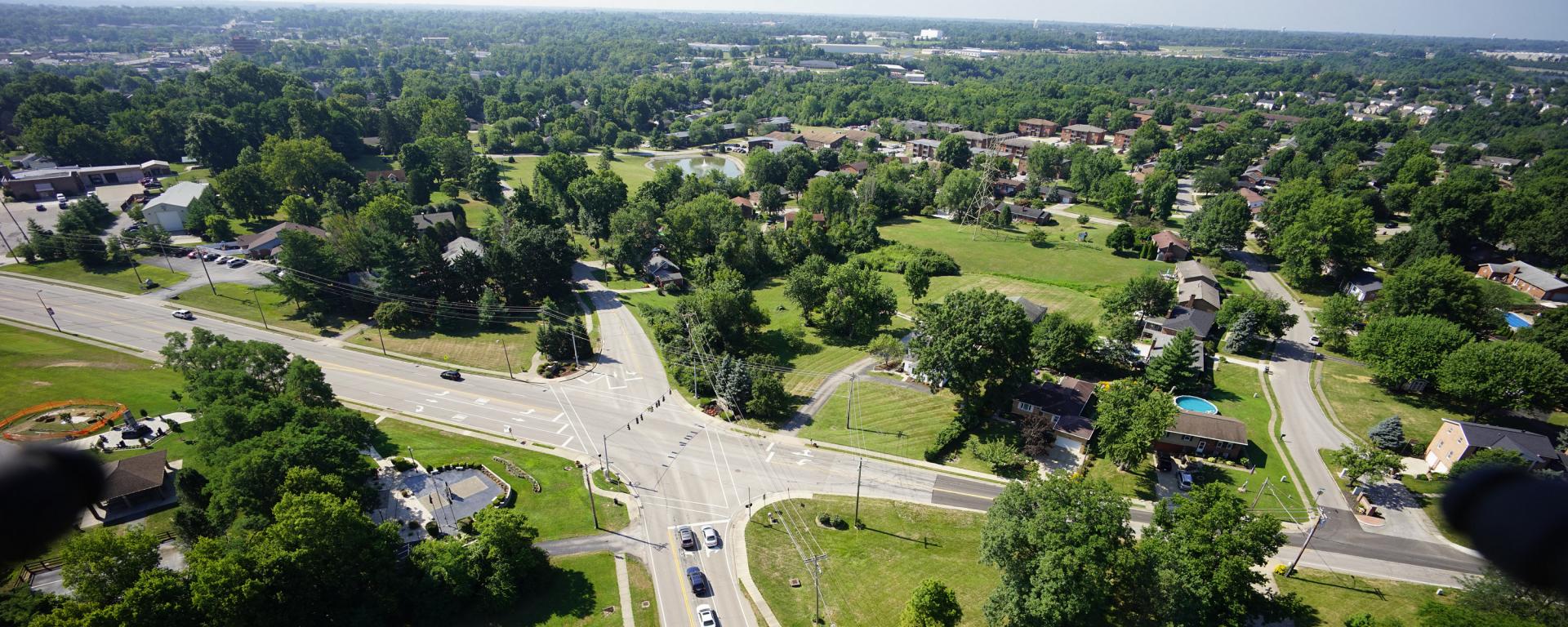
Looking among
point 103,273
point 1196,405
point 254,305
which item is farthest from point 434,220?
point 1196,405

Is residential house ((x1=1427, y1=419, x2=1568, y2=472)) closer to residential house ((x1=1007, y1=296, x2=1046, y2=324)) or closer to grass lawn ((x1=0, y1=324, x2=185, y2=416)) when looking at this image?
residential house ((x1=1007, y1=296, x2=1046, y2=324))

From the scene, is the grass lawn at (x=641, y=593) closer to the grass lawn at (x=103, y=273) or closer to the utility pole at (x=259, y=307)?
the utility pole at (x=259, y=307)

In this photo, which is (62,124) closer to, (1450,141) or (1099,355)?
(1099,355)

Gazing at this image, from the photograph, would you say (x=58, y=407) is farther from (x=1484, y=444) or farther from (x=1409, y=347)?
(x=1409, y=347)

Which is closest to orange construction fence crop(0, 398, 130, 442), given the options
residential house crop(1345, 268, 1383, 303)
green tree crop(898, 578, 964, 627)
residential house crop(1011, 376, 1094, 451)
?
green tree crop(898, 578, 964, 627)

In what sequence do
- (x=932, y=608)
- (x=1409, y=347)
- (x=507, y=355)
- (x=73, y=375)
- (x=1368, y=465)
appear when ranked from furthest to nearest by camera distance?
(x=507, y=355), (x=73, y=375), (x=1409, y=347), (x=1368, y=465), (x=932, y=608)
